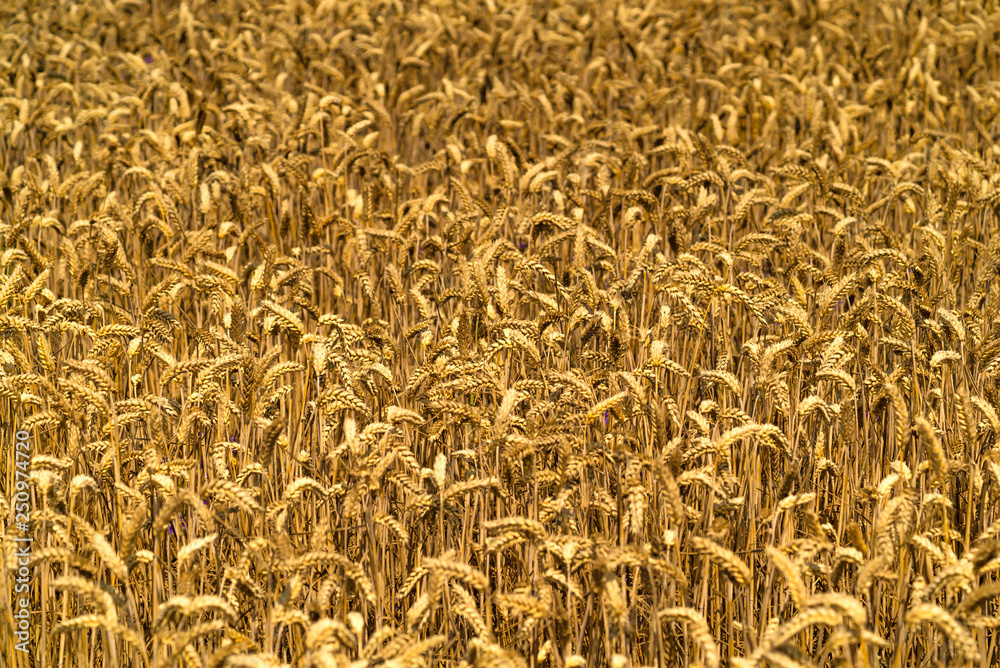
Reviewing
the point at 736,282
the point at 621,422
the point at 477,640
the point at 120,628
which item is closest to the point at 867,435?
the point at 621,422

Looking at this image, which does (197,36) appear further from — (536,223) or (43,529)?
(43,529)

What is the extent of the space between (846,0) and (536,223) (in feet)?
20.3

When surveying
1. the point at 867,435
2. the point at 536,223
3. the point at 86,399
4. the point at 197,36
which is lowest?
the point at 867,435

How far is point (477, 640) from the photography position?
163 cm

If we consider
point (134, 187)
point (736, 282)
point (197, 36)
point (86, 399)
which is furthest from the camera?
point (197, 36)

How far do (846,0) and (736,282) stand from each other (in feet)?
18.8

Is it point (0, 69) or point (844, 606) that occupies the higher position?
point (0, 69)

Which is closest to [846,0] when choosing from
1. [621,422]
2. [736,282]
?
[736,282]

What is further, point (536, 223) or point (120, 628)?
point (536, 223)

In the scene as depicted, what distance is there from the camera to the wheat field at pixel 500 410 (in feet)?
6.20

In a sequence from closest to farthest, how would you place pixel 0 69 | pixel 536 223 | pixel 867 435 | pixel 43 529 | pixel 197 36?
pixel 43 529 < pixel 867 435 < pixel 536 223 < pixel 0 69 < pixel 197 36

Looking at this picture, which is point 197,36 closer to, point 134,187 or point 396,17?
point 396,17

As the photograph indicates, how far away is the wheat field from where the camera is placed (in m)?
1.89

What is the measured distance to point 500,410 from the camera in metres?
2.17
